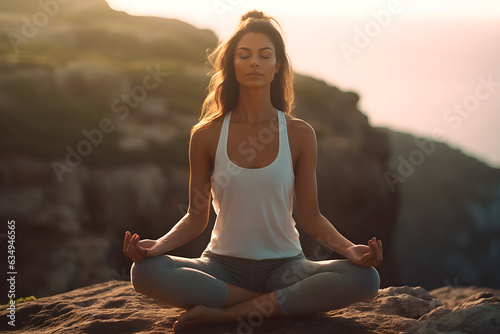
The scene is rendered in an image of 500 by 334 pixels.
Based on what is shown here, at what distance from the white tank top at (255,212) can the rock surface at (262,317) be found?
1.88 ft

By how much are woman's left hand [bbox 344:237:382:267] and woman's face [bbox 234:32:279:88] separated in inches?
63.5

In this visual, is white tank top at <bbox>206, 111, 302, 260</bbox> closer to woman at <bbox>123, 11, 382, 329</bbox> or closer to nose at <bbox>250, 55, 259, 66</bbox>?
woman at <bbox>123, 11, 382, 329</bbox>

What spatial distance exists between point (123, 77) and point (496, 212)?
18.7 metres

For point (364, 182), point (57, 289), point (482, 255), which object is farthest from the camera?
point (482, 255)

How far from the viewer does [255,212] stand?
4320 mm

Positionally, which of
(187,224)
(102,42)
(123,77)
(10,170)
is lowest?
(187,224)

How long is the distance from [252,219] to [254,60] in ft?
4.45

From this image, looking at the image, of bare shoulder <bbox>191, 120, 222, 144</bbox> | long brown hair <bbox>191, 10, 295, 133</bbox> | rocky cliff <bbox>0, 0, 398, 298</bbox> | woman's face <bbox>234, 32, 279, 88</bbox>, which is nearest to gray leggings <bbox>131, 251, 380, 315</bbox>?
bare shoulder <bbox>191, 120, 222, 144</bbox>

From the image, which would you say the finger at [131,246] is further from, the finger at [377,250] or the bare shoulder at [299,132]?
the finger at [377,250]

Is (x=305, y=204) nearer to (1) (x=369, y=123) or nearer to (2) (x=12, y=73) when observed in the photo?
(2) (x=12, y=73)

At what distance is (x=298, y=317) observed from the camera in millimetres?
4188

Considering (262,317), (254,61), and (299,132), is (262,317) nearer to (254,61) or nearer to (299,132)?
(299,132)

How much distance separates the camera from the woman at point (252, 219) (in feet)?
13.3

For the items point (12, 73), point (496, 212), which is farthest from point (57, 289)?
point (496, 212)
